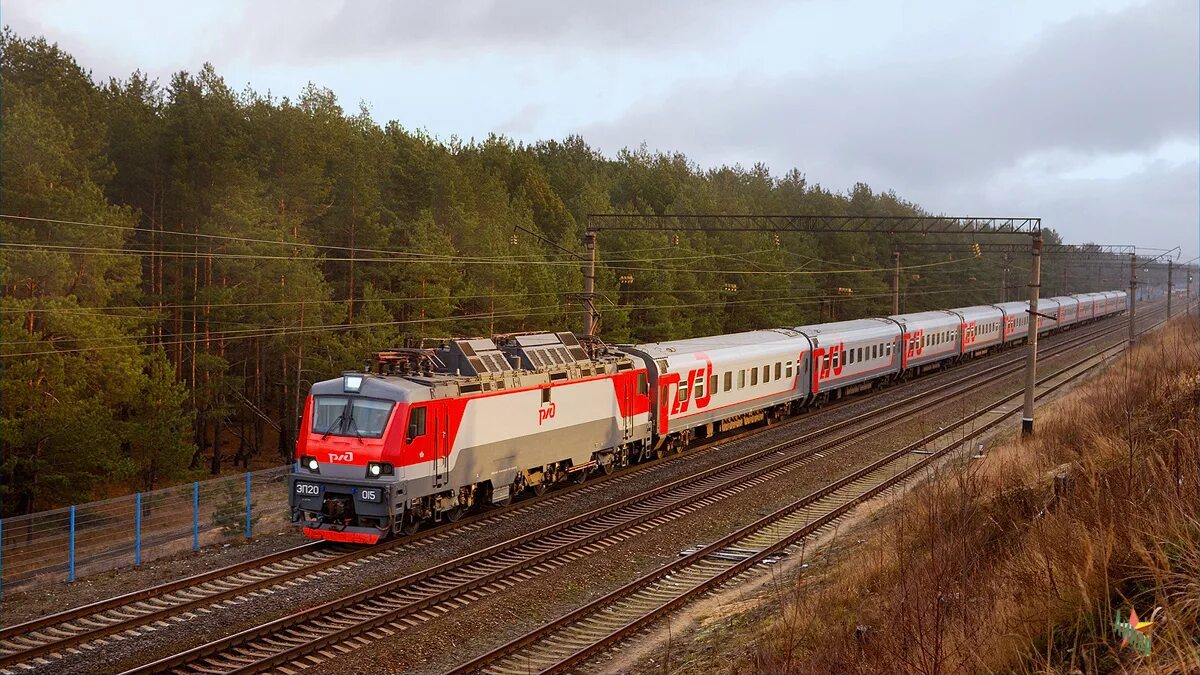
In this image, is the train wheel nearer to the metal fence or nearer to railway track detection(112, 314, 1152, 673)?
railway track detection(112, 314, 1152, 673)

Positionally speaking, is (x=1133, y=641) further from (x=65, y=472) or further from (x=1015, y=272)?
(x=1015, y=272)

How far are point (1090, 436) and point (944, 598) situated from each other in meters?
7.99

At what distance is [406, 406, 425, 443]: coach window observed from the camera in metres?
17.7

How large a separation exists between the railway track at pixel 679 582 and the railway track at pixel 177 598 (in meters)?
4.89

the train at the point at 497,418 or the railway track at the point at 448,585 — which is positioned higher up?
the train at the point at 497,418

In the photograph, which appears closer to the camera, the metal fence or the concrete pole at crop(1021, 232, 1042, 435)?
the metal fence

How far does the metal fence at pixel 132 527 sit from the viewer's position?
52.6 ft

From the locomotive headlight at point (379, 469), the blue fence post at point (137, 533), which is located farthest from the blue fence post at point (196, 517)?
the locomotive headlight at point (379, 469)

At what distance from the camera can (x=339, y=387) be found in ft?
59.9

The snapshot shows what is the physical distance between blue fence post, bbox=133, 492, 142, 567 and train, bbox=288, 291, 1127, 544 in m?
2.64

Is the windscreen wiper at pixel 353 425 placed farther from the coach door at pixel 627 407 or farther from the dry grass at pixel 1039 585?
the coach door at pixel 627 407

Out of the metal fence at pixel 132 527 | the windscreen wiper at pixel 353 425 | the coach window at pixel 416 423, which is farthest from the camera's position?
the windscreen wiper at pixel 353 425

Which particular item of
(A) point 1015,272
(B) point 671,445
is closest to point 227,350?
(B) point 671,445

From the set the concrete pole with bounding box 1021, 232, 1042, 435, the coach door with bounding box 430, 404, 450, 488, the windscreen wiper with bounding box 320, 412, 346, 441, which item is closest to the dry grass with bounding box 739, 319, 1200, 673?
the coach door with bounding box 430, 404, 450, 488
